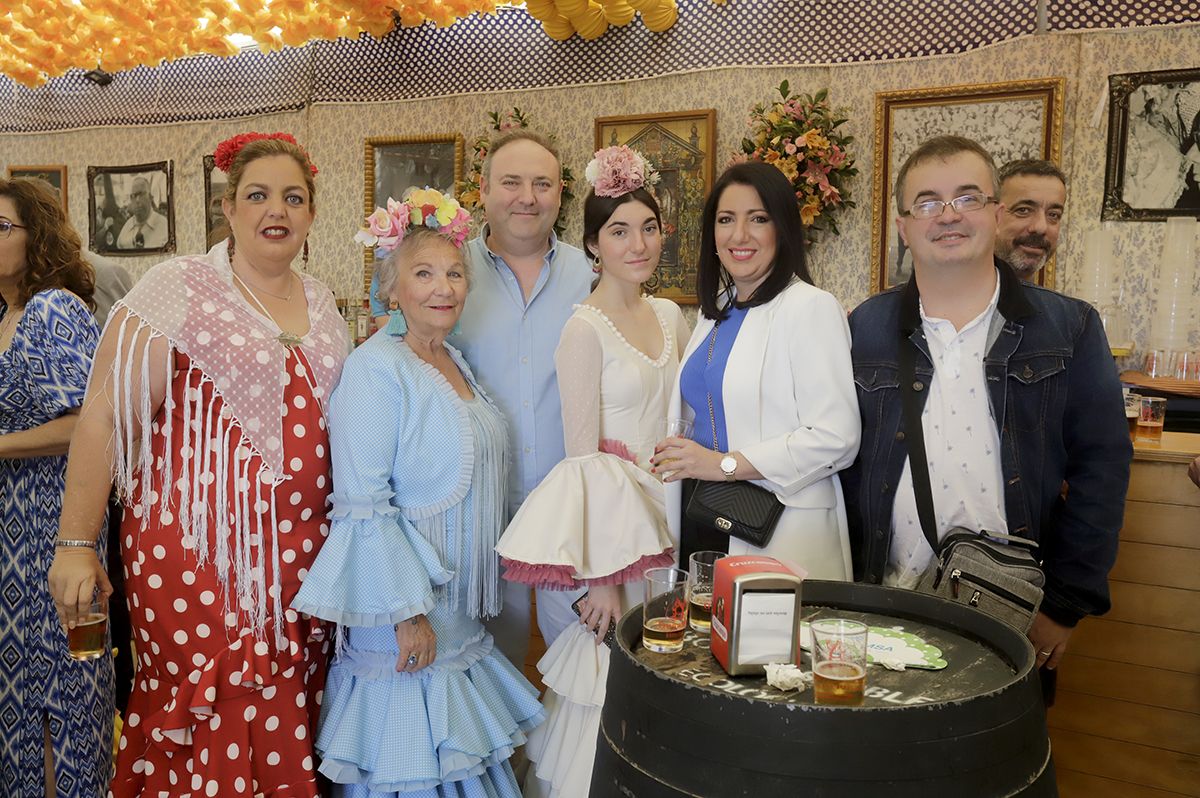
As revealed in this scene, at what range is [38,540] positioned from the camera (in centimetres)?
280

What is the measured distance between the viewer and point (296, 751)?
7.91ft

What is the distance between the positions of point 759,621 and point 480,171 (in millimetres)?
5384

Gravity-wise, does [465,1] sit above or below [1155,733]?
above

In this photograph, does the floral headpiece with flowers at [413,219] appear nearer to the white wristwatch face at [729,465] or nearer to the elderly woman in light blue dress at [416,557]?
the elderly woman in light blue dress at [416,557]


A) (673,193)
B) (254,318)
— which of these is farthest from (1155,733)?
(673,193)

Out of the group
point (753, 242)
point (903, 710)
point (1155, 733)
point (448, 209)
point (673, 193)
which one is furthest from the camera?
point (673, 193)

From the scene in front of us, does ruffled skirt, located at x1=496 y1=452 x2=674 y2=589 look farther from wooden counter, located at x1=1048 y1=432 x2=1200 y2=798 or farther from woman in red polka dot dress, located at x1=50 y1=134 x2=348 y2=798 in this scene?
wooden counter, located at x1=1048 y1=432 x2=1200 y2=798

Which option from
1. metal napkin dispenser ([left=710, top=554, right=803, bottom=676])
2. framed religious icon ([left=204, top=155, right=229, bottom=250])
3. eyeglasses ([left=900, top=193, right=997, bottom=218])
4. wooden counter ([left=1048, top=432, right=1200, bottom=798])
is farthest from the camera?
framed religious icon ([left=204, top=155, right=229, bottom=250])

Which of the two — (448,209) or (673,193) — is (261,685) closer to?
(448,209)

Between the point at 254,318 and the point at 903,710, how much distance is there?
189 centimetres

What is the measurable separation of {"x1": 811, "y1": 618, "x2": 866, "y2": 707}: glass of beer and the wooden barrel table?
Result: 32 mm

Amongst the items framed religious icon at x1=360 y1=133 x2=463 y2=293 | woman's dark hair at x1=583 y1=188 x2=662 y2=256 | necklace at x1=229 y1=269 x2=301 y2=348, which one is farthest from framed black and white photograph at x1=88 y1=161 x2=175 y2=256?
woman's dark hair at x1=583 y1=188 x2=662 y2=256

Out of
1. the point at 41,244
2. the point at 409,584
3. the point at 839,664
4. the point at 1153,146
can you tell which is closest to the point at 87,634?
the point at 409,584

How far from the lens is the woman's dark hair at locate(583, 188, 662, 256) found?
2.67 meters
